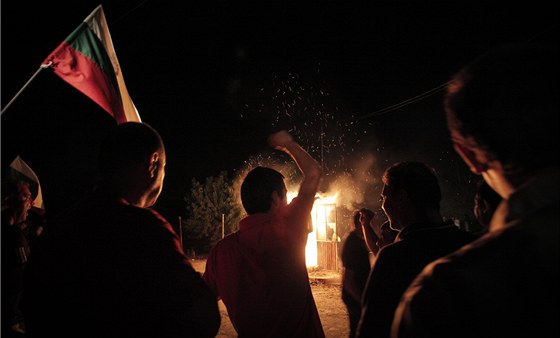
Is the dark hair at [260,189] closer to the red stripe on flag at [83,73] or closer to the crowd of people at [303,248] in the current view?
the crowd of people at [303,248]

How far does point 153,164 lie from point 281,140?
1.19m

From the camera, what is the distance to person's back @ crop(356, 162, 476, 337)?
1683 millimetres

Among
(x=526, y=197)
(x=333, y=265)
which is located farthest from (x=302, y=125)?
(x=526, y=197)

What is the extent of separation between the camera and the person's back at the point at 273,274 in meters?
2.41

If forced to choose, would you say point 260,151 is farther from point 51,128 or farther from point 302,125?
point 51,128

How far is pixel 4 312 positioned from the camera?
4070 mm

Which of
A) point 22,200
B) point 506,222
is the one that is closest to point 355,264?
point 506,222

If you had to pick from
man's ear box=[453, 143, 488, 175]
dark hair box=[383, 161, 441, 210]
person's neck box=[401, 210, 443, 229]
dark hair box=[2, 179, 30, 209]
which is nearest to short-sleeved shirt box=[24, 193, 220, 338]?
man's ear box=[453, 143, 488, 175]

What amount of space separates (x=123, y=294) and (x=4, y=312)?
12.3ft

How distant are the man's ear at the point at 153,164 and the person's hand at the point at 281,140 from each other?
115cm

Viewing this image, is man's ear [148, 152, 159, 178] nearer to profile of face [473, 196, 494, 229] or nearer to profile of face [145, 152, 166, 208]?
profile of face [145, 152, 166, 208]

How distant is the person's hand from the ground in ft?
18.8

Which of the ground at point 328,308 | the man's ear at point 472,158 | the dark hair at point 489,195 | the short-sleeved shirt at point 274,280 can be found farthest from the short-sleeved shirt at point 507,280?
the ground at point 328,308

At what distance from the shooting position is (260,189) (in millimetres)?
2721
